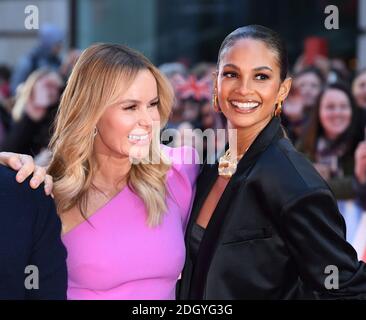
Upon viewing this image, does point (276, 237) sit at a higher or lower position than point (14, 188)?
lower

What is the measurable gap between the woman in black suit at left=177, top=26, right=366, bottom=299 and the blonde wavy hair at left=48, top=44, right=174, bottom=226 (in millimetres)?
219

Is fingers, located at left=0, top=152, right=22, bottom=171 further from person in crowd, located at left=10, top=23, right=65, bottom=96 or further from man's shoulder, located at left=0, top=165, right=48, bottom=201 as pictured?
person in crowd, located at left=10, top=23, right=65, bottom=96

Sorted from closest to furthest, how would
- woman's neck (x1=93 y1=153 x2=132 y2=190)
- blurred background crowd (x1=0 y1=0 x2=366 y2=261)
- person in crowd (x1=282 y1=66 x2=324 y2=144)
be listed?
woman's neck (x1=93 y1=153 x2=132 y2=190)
blurred background crowd (x1=0 y1=0 x2=366 y2=261)
person in crowd (x1=282 y1=66 x2=324 y2=144)

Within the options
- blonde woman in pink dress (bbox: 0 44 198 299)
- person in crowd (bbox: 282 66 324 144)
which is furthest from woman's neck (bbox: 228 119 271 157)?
person in crowd (bbox: 282 66 324 144)

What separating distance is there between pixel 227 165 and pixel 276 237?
34cm

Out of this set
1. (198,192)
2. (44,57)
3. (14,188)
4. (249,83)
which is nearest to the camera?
(14,188)

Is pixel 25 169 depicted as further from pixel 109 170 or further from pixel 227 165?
pixel 227 165

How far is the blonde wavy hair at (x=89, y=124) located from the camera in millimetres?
2523

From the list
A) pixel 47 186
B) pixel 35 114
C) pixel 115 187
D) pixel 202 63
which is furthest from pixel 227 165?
pixel 202 63

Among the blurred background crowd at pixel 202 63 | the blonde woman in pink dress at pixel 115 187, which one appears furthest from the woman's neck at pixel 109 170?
the blurred background crowd at pixel 202 63

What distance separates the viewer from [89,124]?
8.39 ft

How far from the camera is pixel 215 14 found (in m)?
9.88

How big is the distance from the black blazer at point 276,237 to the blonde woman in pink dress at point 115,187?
194 millimetres

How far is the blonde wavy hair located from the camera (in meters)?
2.52
